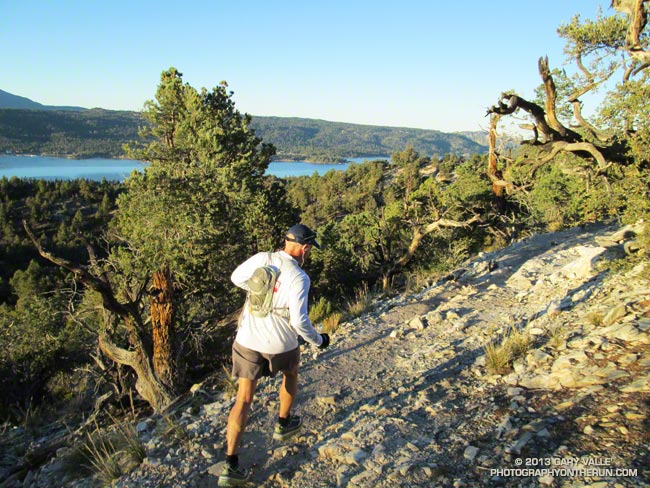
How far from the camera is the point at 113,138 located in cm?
11362

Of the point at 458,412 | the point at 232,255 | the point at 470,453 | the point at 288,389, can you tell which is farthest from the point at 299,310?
the point at 232,255

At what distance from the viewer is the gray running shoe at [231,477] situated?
3.16 m

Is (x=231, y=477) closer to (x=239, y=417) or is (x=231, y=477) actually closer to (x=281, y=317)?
(x=239, y=417)

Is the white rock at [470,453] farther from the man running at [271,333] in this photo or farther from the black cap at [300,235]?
the black cap at [300,235]

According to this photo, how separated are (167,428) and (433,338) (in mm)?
3854

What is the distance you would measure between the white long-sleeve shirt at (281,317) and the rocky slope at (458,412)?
106 cm

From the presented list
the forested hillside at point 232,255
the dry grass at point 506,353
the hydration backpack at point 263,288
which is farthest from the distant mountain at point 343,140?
the hydration backpack at point 263,288

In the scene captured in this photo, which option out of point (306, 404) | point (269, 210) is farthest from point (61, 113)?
point (306, 404)

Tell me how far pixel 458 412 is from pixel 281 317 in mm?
1931

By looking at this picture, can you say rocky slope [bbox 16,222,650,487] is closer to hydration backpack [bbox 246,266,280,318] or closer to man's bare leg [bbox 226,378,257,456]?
man's bare leg [bbox 226,378,257,456]

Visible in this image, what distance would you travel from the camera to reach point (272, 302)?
325 cm

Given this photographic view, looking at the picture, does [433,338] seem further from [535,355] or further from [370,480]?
[370,480]

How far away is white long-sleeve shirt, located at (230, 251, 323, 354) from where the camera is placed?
10.5 ft

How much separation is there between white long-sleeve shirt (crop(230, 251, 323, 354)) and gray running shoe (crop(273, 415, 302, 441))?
0.91 meters
